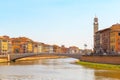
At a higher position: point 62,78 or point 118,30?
point 118,30

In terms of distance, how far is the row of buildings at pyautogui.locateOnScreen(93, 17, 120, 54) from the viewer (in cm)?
9050

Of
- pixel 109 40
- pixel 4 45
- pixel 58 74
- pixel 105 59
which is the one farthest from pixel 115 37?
pixel 4 45

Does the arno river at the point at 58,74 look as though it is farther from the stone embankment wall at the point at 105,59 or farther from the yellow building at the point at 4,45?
the yellow building at the point at 4,45

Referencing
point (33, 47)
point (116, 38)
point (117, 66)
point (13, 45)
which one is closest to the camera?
point (117, 66)

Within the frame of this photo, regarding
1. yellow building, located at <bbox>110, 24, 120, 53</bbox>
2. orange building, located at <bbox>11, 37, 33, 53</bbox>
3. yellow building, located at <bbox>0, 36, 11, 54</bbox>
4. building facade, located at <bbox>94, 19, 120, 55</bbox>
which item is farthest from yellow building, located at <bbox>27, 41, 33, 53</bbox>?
yellow building, located at <bbox>110, 24, 120, 53</bbox>

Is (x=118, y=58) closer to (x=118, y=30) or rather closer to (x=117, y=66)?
(x=117, y=66)

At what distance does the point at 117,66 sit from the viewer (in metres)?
66.6

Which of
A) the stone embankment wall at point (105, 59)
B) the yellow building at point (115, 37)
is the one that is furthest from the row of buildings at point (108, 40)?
the stone embankment wall at point (105, 59)

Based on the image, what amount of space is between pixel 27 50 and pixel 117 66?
111 m

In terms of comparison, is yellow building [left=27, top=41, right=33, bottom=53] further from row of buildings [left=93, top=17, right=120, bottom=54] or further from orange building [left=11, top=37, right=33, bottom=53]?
row of buildings [left=93, top=17, right=120, bottom=54]

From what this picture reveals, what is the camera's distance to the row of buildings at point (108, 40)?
90.5 meters

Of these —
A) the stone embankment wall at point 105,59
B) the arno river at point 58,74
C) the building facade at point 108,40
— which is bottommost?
the arno river at point 58,74

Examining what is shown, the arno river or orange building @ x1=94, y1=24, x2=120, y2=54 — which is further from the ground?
orange building @ x1=94, y1=24, x2=120, y2=54

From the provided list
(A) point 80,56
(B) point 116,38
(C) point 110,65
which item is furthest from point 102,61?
(A) point 80,56
